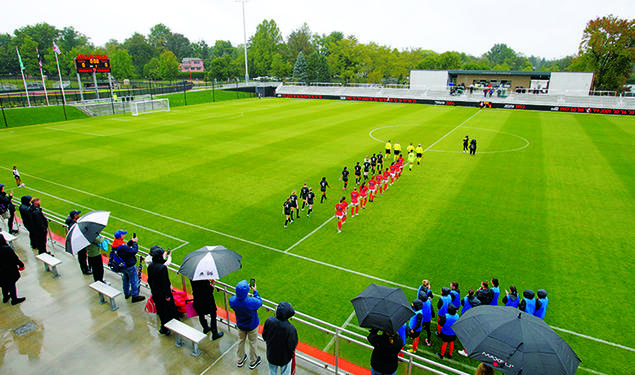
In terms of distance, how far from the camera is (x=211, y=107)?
2297 inches

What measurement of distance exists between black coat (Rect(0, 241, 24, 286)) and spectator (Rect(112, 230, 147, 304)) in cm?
221

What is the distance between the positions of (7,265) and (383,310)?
8862mm

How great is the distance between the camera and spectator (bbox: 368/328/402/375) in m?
6.25

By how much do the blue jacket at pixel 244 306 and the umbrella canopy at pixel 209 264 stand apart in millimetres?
741

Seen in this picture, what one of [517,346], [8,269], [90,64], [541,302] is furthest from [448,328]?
[90,64]

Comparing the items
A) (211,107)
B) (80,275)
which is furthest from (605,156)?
(211,107)

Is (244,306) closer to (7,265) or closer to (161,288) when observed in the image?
(161,288)

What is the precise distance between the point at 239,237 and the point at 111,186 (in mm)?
10712

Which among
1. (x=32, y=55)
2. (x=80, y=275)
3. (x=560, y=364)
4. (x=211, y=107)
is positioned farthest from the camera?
(x=32, y=55)

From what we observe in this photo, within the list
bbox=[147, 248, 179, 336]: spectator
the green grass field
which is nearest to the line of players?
the green grass field

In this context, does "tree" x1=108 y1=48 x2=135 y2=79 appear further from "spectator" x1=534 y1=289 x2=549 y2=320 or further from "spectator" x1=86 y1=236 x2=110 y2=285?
"spectator" x1=534 y1=289 x2=549 y2=320

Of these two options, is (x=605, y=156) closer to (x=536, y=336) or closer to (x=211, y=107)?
(x=536, y=336)

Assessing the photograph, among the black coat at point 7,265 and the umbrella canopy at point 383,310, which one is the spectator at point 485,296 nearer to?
the umbrella canopy at point 383,310

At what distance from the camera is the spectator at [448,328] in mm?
8426
